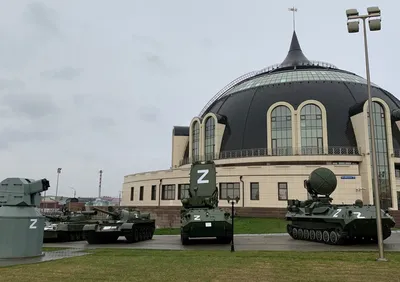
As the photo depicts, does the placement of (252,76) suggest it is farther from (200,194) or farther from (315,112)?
(200,194)

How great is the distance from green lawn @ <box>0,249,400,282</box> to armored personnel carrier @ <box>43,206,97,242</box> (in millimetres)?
8818

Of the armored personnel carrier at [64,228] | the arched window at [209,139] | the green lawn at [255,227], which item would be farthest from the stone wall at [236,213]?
the arched window at [209,139]

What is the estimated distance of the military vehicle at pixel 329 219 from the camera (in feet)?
55.2

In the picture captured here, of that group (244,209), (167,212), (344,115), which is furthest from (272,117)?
(167,212)

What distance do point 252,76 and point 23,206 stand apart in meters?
49.6

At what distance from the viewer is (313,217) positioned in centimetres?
1883

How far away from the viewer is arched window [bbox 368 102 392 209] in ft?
128

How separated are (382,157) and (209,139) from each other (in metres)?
19.9

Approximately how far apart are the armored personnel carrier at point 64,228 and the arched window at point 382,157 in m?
29.4

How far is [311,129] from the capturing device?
42.9 m

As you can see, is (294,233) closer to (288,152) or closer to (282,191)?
(282,191)

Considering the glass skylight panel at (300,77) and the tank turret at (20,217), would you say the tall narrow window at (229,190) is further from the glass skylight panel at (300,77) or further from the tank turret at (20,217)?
the tank turret at (20,217)

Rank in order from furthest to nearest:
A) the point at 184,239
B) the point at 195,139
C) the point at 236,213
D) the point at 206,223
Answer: the point at 195,139, the point at 236,213, the point at 184,239, the point at 206,223

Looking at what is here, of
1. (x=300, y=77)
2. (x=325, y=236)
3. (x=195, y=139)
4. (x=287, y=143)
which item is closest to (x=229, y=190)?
(x=287, y=143)
